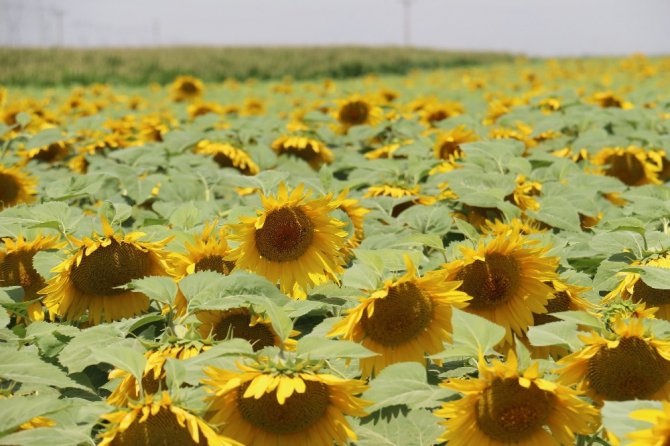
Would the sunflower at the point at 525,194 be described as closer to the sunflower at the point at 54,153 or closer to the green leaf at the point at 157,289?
the green leaf at the point at 157,289

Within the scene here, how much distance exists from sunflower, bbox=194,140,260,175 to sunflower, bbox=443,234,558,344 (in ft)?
7.24

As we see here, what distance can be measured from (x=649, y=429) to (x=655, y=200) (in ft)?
6.45

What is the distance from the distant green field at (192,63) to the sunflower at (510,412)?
22268 millimetres

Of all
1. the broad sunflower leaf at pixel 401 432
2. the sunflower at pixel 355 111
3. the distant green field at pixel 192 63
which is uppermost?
the distant green field at pixel 192 63

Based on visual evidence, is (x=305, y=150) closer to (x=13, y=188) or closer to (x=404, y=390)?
(x=13, y=188)

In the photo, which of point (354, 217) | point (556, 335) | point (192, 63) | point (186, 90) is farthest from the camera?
point (192, 63)

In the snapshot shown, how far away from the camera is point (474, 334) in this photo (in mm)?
1772

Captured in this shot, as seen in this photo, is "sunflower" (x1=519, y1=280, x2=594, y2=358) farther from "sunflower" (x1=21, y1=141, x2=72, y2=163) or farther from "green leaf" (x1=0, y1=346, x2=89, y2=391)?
"sunflower" (x1=21, y1=141, x2=72, y2=163)

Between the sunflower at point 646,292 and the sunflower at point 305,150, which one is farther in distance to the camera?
the sunflower at point 305,150

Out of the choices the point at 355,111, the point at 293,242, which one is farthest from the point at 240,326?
the point at 355,111

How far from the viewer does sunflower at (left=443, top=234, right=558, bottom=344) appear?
213 cm

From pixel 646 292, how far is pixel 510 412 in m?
0.96

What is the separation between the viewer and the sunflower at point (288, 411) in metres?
1.62

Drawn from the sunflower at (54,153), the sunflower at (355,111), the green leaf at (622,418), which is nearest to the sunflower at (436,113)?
the sunflower at (355,111)
